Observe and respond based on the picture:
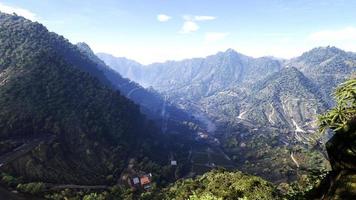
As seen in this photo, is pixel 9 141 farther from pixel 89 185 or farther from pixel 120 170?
pixel 120 170

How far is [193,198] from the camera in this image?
29.7 metres

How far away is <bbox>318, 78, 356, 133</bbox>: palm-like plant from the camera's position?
24734 mm

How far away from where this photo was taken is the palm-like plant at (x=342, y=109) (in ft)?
81.1

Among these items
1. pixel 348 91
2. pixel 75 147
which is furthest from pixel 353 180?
pixel 75 147

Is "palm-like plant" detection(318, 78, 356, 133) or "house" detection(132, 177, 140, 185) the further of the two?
"house" detection(132, 177, 140, 185)

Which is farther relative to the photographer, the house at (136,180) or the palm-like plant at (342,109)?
the house at (136,180)

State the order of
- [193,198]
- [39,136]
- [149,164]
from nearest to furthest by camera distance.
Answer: [193,198]
[39,136]
[149,164]

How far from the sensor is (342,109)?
26.8 meters

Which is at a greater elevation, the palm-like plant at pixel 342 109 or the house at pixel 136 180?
the palm-like plant at pixel 342 109

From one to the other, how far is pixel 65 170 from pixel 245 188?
100 m

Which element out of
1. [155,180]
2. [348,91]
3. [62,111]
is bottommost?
[155,180]

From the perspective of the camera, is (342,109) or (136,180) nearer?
(342,109)

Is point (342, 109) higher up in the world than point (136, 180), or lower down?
higher up

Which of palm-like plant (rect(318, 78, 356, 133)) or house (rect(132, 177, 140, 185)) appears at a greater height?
palm-like plant (rect(318, 78, 356, 133))
